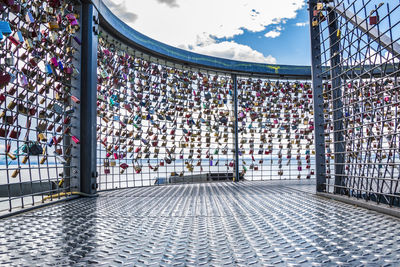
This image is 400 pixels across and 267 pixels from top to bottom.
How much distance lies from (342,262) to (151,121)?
7.18 metres

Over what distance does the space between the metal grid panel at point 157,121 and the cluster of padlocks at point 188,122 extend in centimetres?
2

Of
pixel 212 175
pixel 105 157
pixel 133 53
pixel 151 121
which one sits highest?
pixel 133 53

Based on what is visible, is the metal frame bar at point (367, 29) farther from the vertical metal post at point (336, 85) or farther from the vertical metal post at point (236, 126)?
the vertical metal post at point (236, 126)

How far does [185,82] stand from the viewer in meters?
9.34

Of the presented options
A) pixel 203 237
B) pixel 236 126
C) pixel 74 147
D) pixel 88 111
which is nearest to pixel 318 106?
pixel 203 237

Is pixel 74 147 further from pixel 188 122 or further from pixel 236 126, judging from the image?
pixel 236 126

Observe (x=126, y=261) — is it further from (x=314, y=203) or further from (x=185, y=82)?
(x=185, y=82)

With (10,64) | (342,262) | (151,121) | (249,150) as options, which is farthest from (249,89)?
(342,262)

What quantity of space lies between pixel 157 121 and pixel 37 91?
444cm

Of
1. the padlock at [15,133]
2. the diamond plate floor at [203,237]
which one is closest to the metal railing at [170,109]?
the padlock at [15,133]

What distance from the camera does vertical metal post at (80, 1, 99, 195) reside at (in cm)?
507

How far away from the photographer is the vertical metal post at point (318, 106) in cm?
483

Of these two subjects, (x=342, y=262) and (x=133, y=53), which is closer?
(x=342, y=262)

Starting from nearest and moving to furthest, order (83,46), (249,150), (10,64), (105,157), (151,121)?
(10,64)
(83,46)
(105,157)
(151,121)
(249,150)
